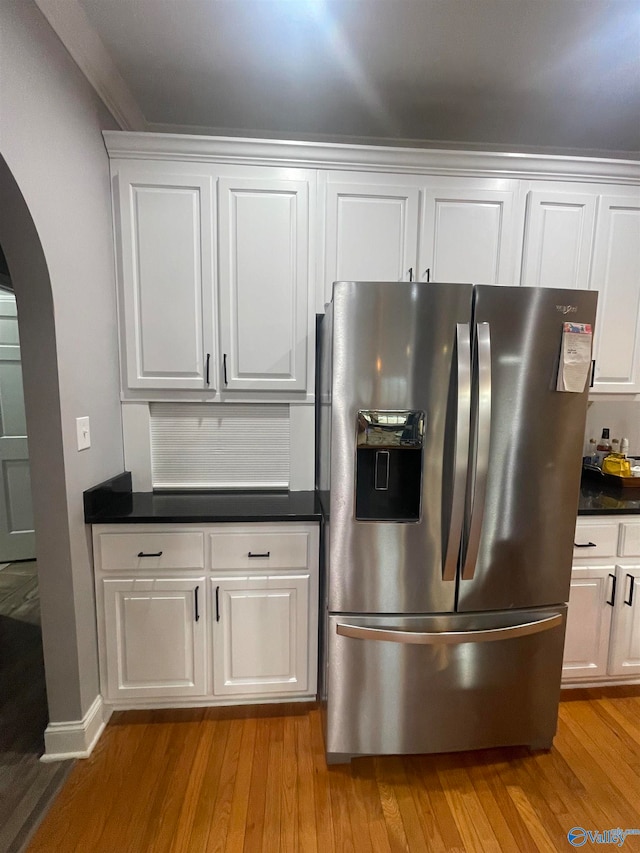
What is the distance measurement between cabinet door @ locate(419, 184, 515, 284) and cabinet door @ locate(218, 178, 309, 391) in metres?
0.60

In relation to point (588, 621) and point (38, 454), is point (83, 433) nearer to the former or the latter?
point (38, 454)

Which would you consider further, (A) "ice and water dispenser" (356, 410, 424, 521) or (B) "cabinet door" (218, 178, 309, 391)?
(B) "cabinet door" (218, 178, 309, 391)

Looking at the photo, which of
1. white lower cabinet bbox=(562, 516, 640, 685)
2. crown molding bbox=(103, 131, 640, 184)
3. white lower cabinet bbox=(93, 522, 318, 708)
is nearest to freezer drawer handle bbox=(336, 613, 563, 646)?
white lower cabinet bbox=(93, 522, 318, 708)

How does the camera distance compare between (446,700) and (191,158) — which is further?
(191,158)

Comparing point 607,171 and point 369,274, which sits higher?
point 607,171

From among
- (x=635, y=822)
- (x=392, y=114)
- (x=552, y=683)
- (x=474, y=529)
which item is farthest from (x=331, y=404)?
→ (x=635, y=822)

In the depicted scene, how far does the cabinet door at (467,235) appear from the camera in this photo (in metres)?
1.92

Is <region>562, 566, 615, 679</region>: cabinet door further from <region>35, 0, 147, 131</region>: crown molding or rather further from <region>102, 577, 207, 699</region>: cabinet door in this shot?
<region>35, 0, 147, 131</region>: crown molding

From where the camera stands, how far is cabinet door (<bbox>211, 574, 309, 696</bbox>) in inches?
68.4

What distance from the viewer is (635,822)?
4.52 feet

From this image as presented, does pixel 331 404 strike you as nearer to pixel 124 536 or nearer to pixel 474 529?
pixel 474 529

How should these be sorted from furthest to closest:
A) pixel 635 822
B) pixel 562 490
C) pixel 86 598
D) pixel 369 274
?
pixel 369 274
pixel 86 598
pixel 562 490
pixel 635 822

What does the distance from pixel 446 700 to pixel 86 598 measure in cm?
147

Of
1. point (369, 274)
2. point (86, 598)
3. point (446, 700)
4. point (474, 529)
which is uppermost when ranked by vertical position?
point (369, 274)
